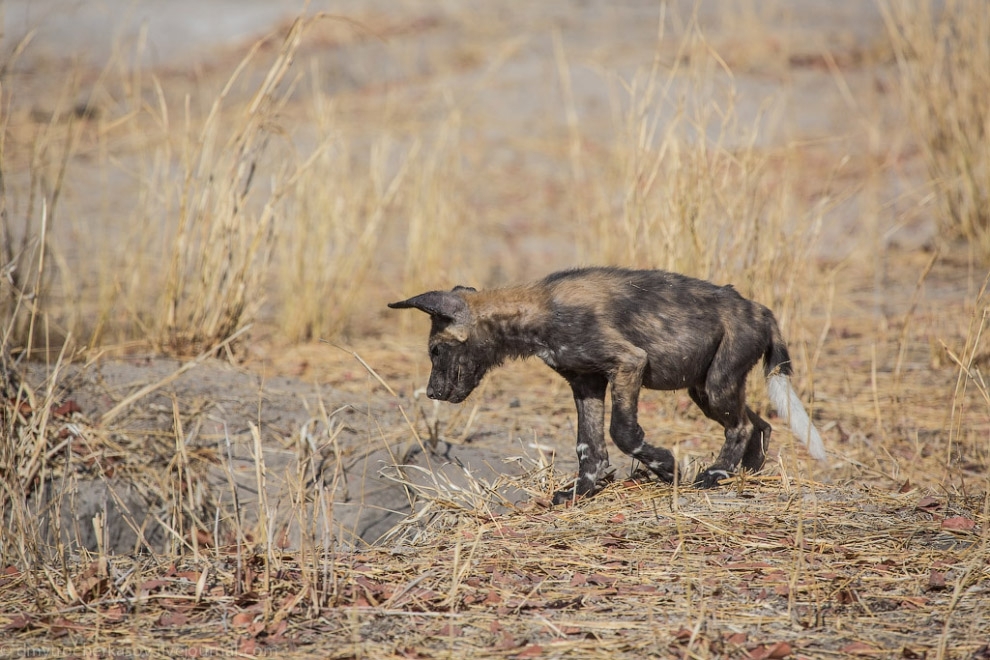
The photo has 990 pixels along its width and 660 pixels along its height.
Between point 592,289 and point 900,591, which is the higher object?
point 592,289

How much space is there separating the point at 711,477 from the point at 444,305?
1566mm

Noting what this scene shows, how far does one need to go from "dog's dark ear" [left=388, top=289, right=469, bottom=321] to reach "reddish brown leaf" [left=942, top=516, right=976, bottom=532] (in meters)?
2.33

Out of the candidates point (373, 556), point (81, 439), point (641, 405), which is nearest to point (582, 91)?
point (641, 405)

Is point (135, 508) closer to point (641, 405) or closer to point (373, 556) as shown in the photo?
point (373, 556)

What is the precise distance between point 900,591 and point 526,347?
6.77ft

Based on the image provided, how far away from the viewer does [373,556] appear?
171 inches

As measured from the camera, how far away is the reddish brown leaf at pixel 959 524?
4215mm

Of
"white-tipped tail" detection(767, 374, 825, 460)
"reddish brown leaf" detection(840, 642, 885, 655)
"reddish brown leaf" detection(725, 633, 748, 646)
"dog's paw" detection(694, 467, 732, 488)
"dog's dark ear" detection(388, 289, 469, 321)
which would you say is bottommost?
"dog's paw" detection(694, 467, 732, 488)

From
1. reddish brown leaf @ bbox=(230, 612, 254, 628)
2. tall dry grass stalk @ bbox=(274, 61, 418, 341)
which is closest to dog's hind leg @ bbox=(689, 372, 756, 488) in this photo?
reddish brown leaf @ bbox=(230, 612, 254, 628)

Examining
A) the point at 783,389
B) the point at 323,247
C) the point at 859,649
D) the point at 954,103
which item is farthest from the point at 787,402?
the point at 954,103

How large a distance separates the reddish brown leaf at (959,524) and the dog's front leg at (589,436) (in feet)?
5.05

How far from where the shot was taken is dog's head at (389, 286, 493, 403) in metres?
4.98

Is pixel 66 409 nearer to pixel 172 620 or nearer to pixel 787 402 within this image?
pixel 172 620

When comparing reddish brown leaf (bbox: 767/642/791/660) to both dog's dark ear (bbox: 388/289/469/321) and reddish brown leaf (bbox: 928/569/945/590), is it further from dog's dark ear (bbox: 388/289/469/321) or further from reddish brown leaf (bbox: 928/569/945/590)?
dog's dark ear (bbox: 388/289/469/321)
